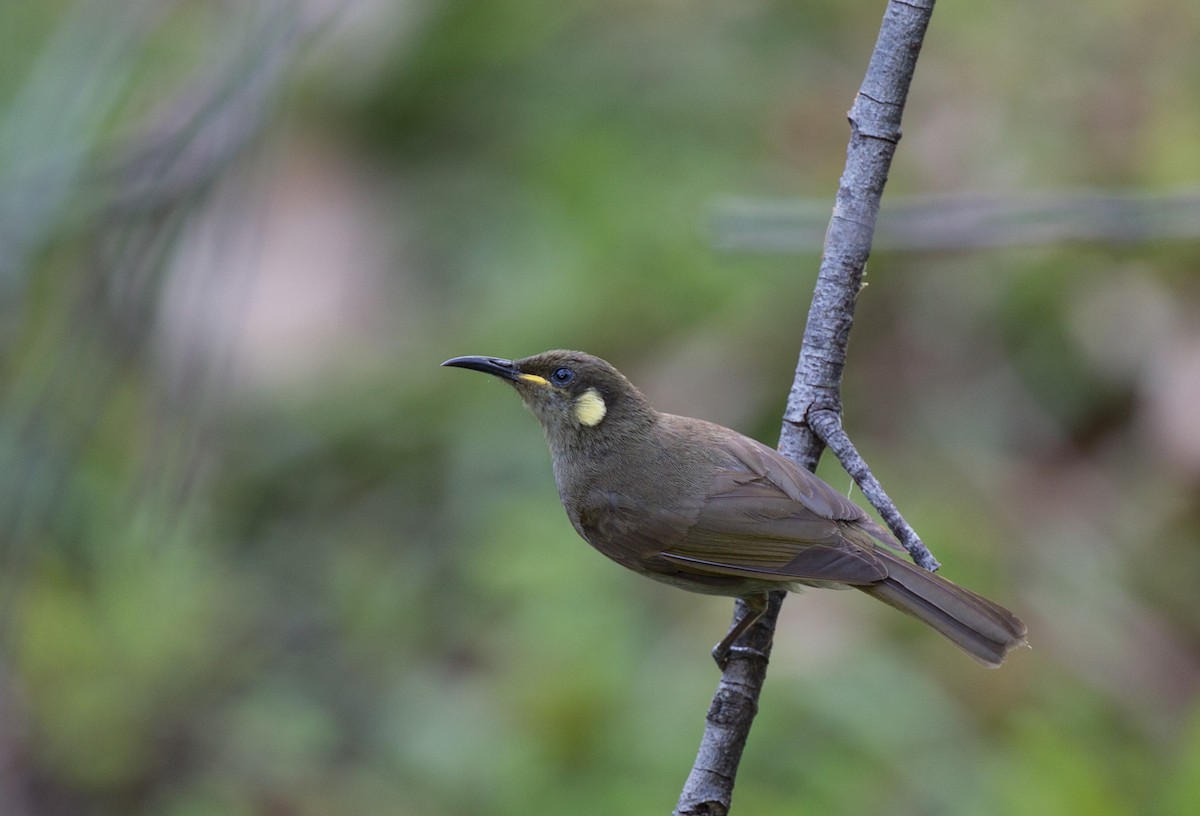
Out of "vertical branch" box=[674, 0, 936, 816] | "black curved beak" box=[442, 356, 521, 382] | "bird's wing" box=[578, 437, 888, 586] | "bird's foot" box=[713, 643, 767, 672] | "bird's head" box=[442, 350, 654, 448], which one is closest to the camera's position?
"vertical branch" box=[674, 0, 936, 816]

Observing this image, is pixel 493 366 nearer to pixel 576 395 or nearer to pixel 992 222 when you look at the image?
pixel 576 395

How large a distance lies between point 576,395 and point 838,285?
1.02 m

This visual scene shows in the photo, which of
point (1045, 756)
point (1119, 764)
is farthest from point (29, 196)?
point (1119, 764)

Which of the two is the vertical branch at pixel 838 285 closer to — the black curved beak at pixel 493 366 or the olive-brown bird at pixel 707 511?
the olive-brown bird at pixel 707 511

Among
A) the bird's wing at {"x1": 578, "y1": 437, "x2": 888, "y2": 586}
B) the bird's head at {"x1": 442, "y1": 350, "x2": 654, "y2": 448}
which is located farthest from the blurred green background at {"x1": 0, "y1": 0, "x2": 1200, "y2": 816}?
the bird's wing at {"x1": 578, "y1": 437, "x2": 888, "y2": 586}

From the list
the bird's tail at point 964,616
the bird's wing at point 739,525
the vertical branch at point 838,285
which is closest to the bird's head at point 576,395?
the bird's wing at point 739,525

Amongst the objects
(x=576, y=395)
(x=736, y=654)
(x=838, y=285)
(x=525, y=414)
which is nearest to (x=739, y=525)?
(x=736, y=654)

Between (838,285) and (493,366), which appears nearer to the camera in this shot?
(838,285)

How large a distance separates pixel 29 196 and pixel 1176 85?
516cm

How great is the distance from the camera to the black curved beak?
3.39 m

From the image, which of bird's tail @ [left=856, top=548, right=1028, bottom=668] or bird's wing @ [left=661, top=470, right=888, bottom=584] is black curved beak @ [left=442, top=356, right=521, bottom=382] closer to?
bird's wing @ [left=661, top=470, right=888, bottom=584]

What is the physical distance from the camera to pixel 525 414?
5824 mm

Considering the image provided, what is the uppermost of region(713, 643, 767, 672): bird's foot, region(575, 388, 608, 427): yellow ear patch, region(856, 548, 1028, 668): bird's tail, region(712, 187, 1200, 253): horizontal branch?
region(712, 187, 1200, 253): horizontal branch

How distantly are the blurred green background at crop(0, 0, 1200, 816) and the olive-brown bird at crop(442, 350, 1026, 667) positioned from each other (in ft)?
1.89
